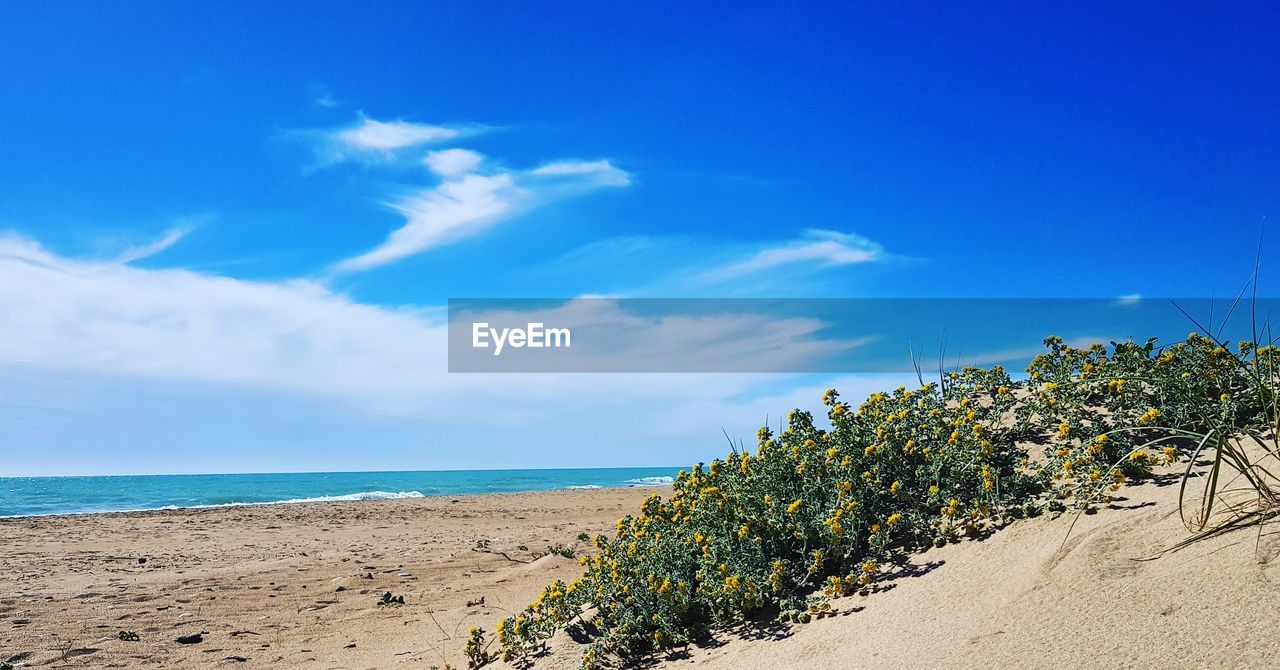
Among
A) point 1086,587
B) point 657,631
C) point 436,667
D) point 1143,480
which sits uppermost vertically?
point 1143,480

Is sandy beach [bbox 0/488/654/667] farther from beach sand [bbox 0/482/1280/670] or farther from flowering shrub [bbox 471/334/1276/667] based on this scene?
flowering shrub [bbox 471/334/1276/667]

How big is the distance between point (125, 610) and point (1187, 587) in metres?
10.1

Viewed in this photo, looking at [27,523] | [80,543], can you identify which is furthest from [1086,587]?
[27,523]

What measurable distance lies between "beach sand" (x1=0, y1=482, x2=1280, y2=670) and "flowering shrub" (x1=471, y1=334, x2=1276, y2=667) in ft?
0.85

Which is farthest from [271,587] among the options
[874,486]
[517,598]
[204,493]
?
[204,493]

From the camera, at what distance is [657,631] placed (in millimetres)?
5043

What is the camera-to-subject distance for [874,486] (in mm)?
5262

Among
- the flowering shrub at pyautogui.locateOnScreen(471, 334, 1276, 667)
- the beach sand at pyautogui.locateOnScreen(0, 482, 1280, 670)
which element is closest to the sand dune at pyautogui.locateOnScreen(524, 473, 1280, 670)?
the beach sand at pyautogui.locateOnScreen(0, 482, 1280, 670)

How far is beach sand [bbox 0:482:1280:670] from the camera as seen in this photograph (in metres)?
3.32

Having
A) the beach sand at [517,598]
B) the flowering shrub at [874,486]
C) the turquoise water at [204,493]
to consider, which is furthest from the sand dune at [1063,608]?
the turquoise water at [204,493]

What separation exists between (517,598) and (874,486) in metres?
4.86

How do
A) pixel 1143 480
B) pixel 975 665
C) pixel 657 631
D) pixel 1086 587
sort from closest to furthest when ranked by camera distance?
1. pixel 975 665
2. pixel 1086 587
3. pixel 1143 480
4. pixel 657 631

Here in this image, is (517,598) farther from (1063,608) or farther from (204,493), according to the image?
(204,493)

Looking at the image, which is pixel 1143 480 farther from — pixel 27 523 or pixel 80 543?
pixel 27 523
